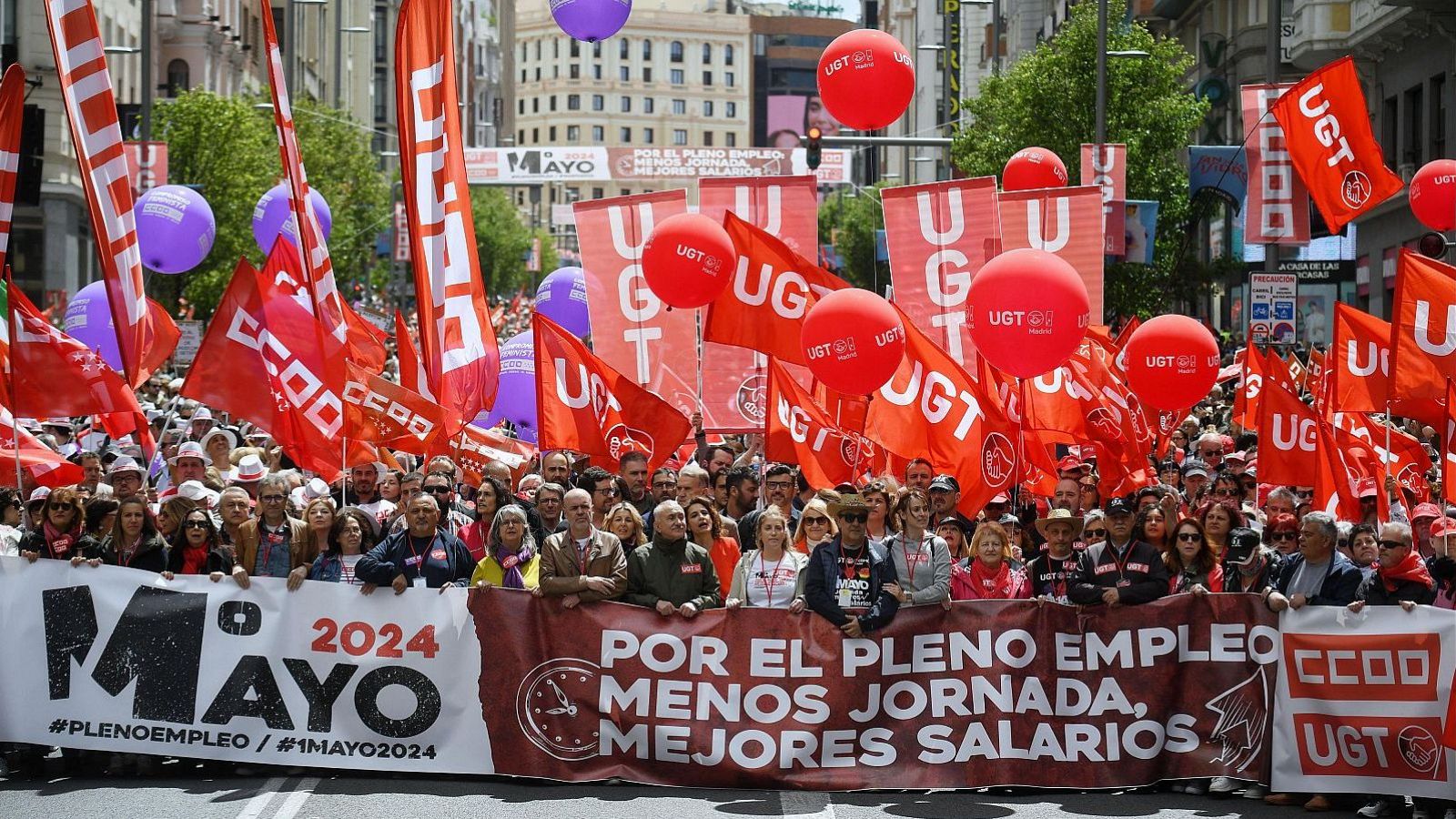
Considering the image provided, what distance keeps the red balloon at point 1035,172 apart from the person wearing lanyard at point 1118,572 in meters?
10.7

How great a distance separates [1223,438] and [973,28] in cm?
7074

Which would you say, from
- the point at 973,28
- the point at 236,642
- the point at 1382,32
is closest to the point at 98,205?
the point at 236,642

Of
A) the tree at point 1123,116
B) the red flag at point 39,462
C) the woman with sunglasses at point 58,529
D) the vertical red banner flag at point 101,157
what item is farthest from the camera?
the tree at point 1123,116

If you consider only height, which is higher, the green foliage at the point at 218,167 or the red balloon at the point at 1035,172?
the green foliage at the point at 218,167

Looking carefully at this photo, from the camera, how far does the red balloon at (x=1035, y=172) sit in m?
20.6

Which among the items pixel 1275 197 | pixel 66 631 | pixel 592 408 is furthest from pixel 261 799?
pixel 1275 197

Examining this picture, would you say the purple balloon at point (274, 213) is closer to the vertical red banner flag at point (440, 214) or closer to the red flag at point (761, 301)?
the vertical red banner flag at point (440, 214)

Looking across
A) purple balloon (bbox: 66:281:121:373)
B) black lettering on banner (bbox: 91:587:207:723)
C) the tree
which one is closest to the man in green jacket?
black lettering on banner (bbox: 91:587:207:723)

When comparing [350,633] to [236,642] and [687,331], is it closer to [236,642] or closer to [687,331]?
[236,642]

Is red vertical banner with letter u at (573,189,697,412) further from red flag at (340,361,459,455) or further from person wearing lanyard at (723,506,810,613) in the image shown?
person wearing lanyard at (723,506,810,613)

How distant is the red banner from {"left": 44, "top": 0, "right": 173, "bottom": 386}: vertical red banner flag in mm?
3602

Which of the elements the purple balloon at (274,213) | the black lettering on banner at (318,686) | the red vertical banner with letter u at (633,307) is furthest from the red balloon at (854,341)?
the purple balloon at (274,213)

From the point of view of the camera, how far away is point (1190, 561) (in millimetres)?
10484

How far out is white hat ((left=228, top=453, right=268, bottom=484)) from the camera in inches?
563
